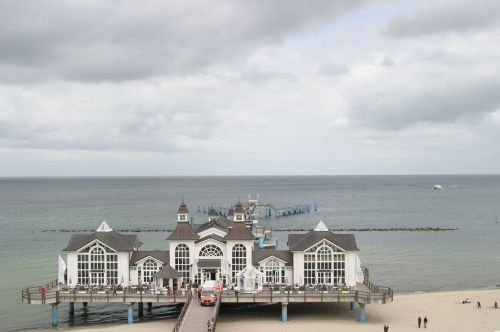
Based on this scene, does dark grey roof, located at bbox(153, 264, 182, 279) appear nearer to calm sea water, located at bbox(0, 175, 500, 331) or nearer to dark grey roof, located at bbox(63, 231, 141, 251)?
dark grey roof, located at bbox(63, 231, 141, 251)

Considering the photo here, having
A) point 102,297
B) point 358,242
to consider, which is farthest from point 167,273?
point 358,242

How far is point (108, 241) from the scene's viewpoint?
4838cm

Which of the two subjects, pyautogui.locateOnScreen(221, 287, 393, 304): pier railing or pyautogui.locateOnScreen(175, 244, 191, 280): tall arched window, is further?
pyautogui.locateOnScreen(175, 244, 191, 280): tall arched window

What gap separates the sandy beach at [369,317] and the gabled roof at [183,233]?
21.3 ft

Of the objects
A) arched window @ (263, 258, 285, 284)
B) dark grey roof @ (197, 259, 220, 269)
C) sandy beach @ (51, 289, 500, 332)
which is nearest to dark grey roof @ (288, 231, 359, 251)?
arched window @ (263, 258, 285, 284)

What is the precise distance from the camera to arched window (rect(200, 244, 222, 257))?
4909cm

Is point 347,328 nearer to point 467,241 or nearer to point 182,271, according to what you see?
point 182,271

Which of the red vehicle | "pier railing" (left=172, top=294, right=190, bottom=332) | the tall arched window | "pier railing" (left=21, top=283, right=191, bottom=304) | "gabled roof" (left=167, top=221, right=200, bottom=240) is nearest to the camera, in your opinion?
Result: "pier railing" (left=172, top=294, right=190, bottom=332)

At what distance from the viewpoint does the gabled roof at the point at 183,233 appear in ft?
159

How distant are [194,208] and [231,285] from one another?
390ft

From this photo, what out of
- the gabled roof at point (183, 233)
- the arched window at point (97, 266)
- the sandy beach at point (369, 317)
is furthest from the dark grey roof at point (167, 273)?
the arched window at point (97, 266)

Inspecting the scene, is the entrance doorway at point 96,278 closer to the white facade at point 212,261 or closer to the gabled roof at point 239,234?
the white facade at point 212,261

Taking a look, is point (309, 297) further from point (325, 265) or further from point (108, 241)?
point (108, 241)

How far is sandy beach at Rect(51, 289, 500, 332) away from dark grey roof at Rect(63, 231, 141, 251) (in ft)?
20.1
